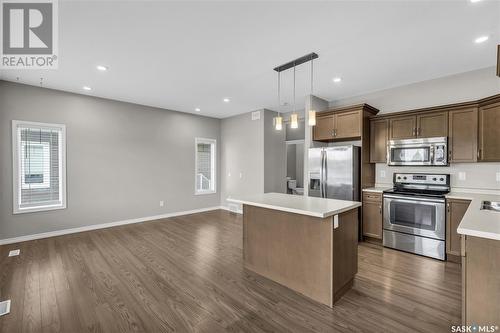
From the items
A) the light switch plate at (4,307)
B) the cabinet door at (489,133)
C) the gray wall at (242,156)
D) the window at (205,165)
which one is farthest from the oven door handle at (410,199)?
the light switch plate at (4,307)

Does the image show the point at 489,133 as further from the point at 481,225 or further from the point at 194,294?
the point at 194,294

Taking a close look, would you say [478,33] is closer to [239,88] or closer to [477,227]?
[477,227]

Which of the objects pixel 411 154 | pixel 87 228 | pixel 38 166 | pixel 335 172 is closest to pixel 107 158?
pixel 38 166

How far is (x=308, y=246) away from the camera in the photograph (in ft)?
7.99

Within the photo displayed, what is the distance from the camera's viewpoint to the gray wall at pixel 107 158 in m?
4.07

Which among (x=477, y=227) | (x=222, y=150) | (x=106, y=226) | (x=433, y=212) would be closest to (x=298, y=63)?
(x=477, y=227)

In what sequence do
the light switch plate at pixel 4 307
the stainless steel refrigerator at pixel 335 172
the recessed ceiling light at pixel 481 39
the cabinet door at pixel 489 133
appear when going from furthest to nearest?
the stainless steel refrigerator at pixel 335 172, the cabinet door at pixel 489 133, the recessed ceiling light at pixel 481 39, the light switch plate at pixel 4 307

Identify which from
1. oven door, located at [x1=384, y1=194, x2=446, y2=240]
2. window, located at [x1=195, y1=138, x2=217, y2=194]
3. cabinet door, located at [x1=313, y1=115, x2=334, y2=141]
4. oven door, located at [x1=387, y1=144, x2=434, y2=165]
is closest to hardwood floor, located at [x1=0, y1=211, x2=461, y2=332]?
oven door, located at [x1=384, y1=194, x2=446, y2=240]

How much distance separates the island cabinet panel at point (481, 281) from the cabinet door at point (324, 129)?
312cm

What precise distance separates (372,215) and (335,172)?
3.20ft

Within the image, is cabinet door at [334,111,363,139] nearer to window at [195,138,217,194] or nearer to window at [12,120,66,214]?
window at [195,138,217,194]

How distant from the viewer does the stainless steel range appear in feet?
11.0

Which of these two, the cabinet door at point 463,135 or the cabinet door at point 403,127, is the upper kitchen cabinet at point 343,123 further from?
the cabinet door at point 463,135

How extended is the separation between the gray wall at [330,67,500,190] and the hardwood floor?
4.55ft
